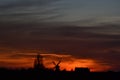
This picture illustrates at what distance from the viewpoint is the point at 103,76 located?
97875 millimetres

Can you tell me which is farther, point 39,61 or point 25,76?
point 39,61

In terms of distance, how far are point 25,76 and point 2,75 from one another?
4871mm

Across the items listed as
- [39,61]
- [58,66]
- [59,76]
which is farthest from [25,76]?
[39,61]

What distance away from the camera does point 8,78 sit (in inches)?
3391

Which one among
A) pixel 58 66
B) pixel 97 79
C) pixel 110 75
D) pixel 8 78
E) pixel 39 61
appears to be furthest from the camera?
pixel 39 61

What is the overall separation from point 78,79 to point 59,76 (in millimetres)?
4283

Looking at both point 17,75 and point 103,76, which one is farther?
point 103,76

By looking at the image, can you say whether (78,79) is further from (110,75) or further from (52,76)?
(110,75)

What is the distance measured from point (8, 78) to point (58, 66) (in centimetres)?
5458

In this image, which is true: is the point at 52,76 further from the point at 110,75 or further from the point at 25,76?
the point at 110,75

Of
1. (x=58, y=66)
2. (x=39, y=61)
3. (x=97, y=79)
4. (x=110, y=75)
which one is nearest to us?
(x=97, y=79)

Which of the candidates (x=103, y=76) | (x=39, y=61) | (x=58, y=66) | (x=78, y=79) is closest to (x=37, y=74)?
(x=78, y=79)

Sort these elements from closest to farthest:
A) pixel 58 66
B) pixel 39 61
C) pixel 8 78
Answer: pixel 8 78, pixel 58 66, pixel 39 61

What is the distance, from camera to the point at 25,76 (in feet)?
292
